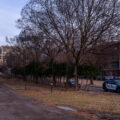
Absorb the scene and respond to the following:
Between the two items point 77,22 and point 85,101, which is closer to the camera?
point 85,101

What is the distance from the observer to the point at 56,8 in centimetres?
2677

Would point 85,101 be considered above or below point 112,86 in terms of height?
below

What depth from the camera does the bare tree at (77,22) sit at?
83.4ft

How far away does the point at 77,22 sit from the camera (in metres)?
26.3

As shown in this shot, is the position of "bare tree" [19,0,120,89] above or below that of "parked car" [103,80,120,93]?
above

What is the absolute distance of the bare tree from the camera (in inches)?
1000

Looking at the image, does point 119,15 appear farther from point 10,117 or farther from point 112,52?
point 10,117

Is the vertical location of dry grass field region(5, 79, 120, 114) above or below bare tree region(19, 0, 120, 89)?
below

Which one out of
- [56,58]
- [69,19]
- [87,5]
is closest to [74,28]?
[69,19]

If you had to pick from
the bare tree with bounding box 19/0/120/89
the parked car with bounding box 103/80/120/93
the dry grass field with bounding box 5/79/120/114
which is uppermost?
the bare tree with bounding box 19/0/120/89

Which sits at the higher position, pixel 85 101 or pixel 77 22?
pixel 77 22

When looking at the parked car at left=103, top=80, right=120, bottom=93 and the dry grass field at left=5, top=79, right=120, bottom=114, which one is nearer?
the dry grass field at left=5, top=79, right=120, bottom=114

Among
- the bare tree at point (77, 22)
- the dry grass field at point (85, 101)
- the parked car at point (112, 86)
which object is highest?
the bare tree at point (77, 22)

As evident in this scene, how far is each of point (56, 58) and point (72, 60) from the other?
7788mm
